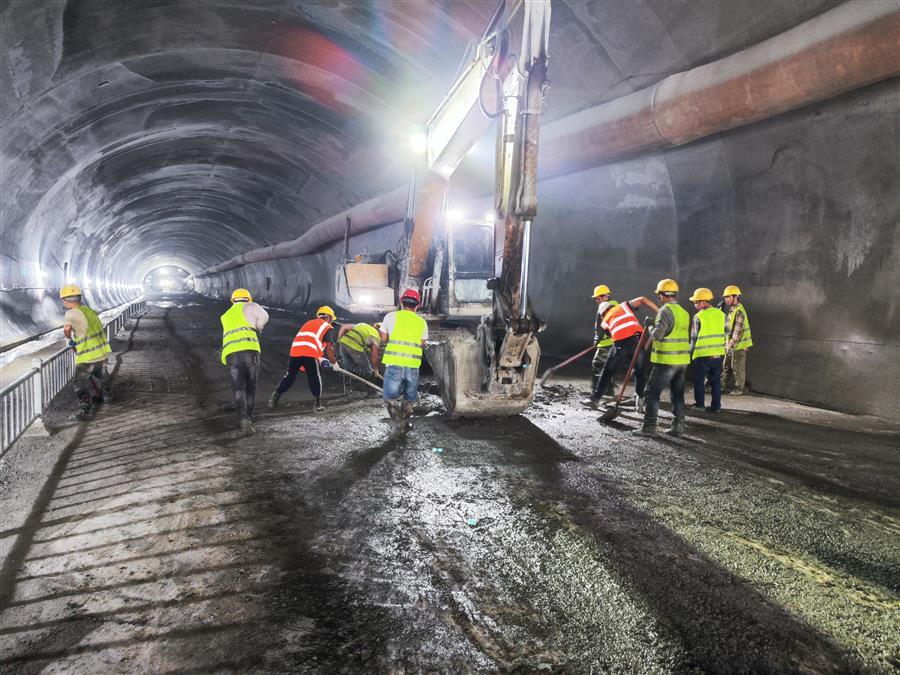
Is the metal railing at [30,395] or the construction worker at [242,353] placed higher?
the construction worker at [242,353]

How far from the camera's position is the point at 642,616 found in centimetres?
262

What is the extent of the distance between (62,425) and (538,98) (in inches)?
248

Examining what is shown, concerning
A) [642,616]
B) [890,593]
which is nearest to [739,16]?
[890,593]

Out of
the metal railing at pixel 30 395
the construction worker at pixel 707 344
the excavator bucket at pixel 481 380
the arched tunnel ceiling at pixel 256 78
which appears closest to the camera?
the metal railing at pixel 30 395

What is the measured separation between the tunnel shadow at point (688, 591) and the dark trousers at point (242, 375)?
3135 mm

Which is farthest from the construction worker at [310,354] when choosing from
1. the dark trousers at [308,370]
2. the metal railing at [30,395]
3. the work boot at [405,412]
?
the metal railing at [30,395]

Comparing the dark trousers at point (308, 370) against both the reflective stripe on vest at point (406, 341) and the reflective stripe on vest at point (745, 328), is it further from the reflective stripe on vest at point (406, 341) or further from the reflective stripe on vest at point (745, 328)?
the reflective stripe on vest at point (745, 328)

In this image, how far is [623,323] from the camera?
736cm

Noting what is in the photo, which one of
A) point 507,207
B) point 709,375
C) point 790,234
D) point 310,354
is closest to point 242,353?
point 310,354

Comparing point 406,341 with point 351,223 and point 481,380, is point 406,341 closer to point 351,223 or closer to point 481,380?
point 481,380

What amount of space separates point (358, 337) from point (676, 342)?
4.43 metres

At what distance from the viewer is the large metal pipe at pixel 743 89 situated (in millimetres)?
5340

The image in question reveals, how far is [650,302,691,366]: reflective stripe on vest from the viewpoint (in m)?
5.85

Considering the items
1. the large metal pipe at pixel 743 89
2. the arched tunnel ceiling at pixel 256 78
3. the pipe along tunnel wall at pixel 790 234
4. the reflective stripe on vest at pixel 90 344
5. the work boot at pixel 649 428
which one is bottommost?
the work boot at pixel 649 428
